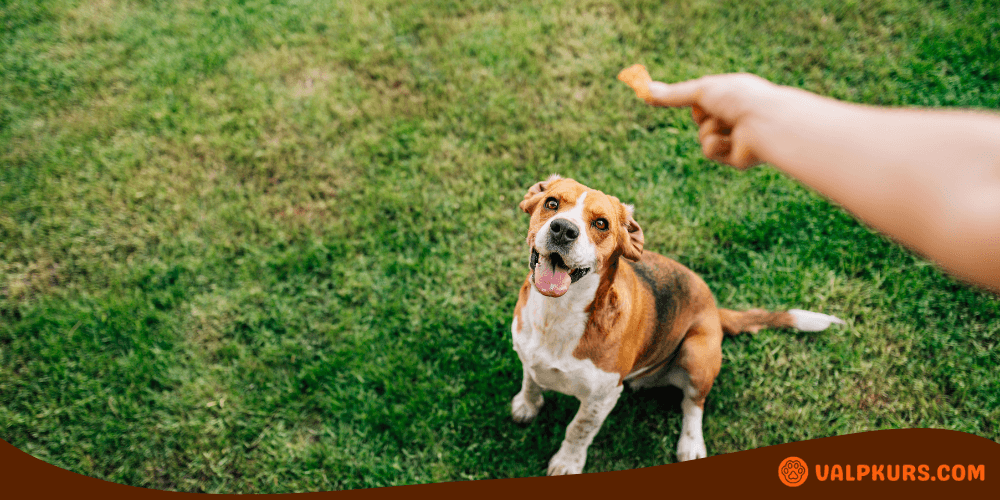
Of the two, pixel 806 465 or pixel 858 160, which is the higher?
pixel 858 160

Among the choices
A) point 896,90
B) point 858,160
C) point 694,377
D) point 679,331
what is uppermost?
point 858,160

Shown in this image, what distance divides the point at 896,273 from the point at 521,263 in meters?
3.00

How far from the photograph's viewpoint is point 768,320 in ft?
10.9

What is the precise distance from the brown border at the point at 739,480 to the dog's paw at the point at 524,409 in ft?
1.62

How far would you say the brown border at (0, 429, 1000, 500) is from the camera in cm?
275

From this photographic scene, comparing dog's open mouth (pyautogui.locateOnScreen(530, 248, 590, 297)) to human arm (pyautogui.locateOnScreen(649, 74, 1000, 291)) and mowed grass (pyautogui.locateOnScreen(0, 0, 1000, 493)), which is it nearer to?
human arm (pyautogui.locateOnScreen(649, 74, 1000, 291))

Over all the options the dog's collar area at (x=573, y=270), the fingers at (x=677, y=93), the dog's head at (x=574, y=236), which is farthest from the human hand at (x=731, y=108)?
the dog's collar area at (x=573, y=270)

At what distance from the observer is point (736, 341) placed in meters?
3.62

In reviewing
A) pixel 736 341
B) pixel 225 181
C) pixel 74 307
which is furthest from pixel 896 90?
pixel 74 307

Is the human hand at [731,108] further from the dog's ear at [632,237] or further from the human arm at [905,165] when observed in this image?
the dog's ear at [632,237]

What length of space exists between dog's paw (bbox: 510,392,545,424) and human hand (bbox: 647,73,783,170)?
229 cm

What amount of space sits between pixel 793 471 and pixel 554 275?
82.8 inches

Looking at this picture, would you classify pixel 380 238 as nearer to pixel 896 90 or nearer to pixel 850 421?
pixel 850 421

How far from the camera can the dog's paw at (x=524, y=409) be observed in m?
3.36
